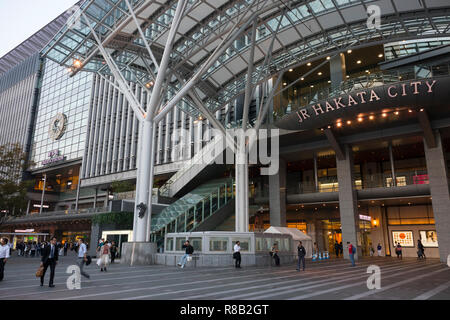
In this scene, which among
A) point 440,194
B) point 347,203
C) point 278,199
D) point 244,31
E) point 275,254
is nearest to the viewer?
point 275,254

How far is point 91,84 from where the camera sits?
6234 centimetres

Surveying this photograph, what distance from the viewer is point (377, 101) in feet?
77.5

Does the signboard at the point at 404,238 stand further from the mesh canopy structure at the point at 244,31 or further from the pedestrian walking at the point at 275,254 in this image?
the pedestrian walking at the point at 275,254

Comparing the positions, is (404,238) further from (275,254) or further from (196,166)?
(196,166)

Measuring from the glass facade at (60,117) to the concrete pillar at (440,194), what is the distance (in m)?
54.3

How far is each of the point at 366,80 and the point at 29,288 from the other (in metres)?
23.4

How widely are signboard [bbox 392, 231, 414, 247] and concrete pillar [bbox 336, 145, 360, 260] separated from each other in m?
9.94

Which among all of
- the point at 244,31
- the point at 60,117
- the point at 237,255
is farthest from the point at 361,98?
the point at 60,117

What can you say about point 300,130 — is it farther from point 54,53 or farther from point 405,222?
point 54,53

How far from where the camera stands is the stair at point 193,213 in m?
25.9

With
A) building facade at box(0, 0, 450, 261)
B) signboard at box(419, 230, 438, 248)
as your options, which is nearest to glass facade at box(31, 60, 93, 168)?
building facade at box(0, 0, 450, 261)

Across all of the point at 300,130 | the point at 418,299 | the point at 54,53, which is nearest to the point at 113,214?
the point at 54,53

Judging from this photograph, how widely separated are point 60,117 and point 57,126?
203 cm

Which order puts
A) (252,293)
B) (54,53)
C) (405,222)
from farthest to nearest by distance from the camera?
1. (405,222)
2. (54,53)
3. (252,293)
